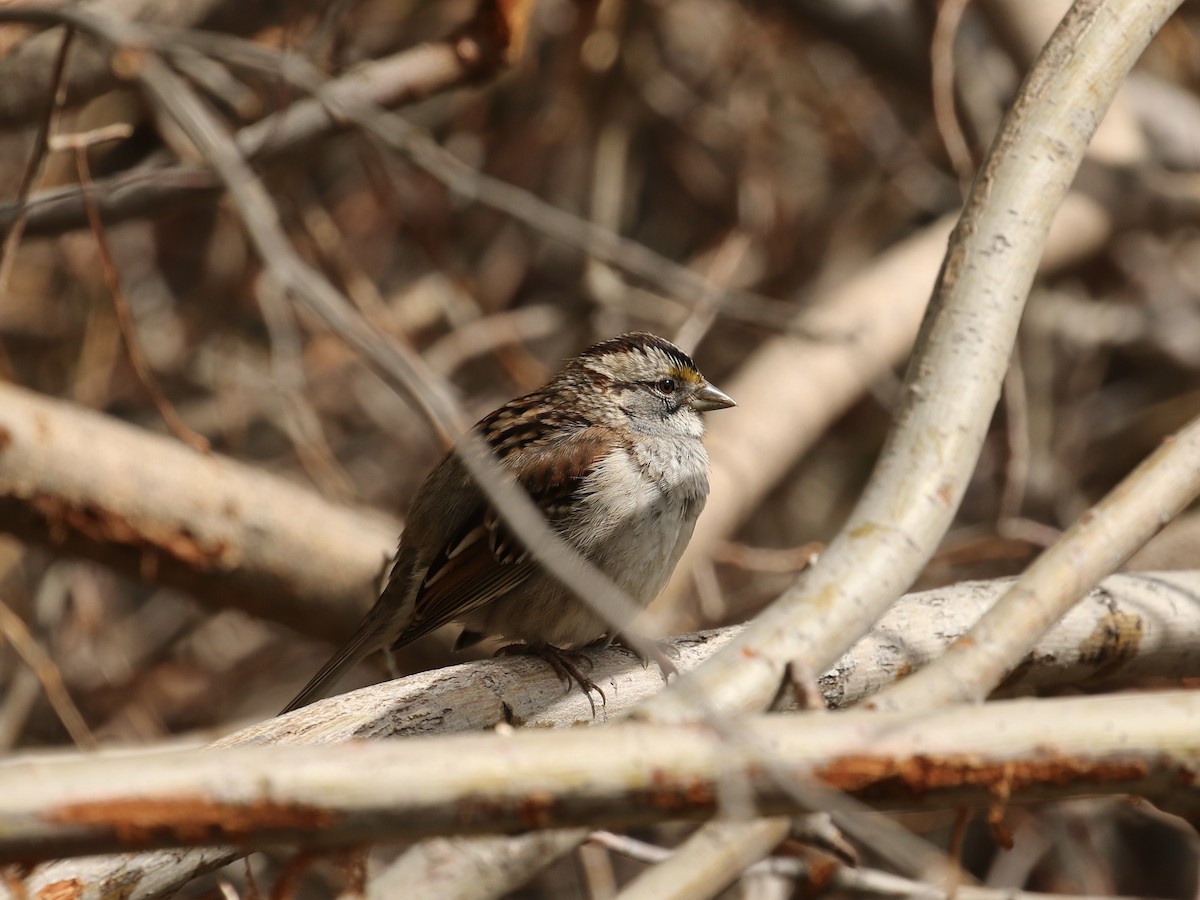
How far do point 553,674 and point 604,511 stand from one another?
0.43m

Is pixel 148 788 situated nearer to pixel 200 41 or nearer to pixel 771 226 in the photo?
pixel 200 41

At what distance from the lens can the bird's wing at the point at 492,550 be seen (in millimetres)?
2643

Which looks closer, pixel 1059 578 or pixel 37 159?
pixel 1059 578

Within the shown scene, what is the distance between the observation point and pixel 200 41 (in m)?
2.14

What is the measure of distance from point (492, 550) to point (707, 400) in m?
0.69

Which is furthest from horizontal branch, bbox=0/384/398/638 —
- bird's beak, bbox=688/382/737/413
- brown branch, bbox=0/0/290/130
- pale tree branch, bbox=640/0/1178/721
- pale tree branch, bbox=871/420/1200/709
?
pale tree branch, bbox=871/420/1200/709

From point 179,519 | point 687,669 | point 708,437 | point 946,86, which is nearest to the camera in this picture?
point 687,669

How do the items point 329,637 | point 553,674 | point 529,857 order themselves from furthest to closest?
point 329,637 < point 553,674 < point 529,857

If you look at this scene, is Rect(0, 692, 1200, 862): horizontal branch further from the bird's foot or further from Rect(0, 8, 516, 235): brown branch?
Rect(0, 8, 516, 235): brown branch

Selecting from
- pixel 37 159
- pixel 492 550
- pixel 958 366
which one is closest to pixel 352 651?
pixel 492 550

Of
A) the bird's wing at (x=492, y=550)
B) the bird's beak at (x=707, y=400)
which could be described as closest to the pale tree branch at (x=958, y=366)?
the bird's wing at (x=492, y=550)

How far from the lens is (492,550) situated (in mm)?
2688

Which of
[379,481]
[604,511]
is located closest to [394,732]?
[604,511]

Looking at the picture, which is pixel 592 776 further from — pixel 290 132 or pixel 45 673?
pixel 45 673
